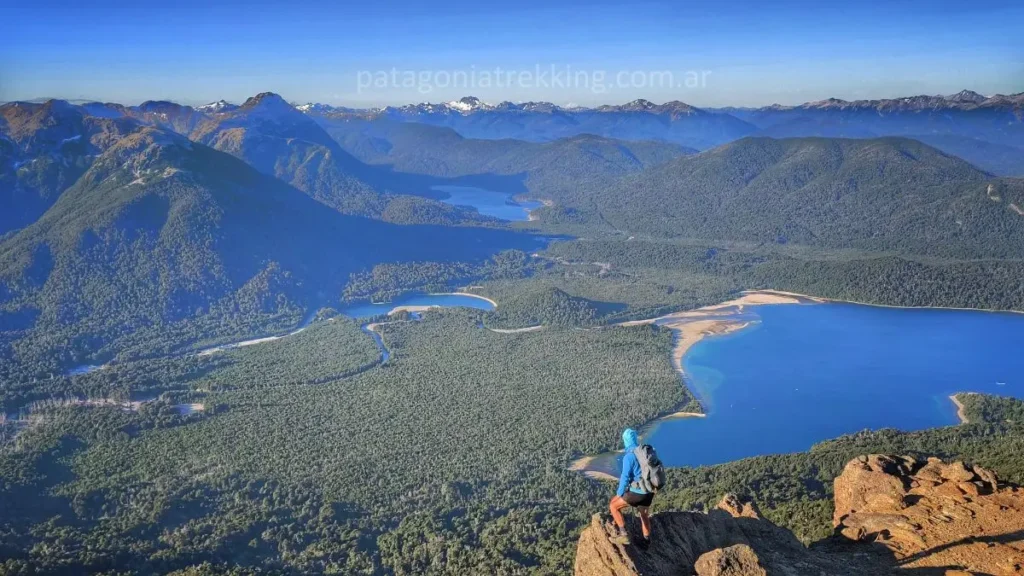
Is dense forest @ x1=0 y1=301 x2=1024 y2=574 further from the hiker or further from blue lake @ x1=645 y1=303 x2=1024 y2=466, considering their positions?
the hiker

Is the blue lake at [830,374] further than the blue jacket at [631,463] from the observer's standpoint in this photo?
Yes

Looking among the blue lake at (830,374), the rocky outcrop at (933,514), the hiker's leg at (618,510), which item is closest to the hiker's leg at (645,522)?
the hiker's leg at (618,510)

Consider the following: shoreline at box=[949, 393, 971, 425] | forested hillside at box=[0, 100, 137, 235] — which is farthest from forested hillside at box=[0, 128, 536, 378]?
shoreline at box=[949, 393, 971, 425]

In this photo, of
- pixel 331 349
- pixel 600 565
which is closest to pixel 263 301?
pixel 331 349

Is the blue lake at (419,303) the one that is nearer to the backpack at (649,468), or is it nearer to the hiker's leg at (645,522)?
the hiker's leg at (645,522)

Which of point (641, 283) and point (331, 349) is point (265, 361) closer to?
point (331, 349)

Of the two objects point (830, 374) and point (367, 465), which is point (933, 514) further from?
point (830, 374)
